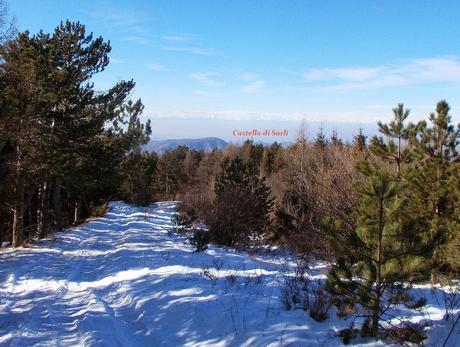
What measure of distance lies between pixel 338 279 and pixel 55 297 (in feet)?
20.5

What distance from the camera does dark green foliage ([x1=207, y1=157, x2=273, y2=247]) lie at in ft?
53.5

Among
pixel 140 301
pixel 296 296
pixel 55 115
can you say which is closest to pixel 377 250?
pixel 296 296

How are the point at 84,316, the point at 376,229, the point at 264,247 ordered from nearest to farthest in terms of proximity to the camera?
1. the point at 376,229
2. the point at 84,316
3. the point at 264,247

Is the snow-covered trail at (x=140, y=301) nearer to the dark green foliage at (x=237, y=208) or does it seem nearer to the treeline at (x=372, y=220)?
the treeline at (x=372, y=220)

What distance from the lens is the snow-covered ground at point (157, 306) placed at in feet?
19.1

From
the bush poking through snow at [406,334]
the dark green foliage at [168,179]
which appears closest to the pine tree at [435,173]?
the bush poking through snow at [406,334]

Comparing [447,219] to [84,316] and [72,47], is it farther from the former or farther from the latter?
[72,47]

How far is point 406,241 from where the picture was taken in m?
4.97

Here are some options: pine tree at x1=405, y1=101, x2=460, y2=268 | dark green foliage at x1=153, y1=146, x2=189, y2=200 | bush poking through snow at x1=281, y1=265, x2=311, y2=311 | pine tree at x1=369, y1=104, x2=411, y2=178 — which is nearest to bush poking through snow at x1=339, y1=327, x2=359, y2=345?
bush poking through snow at x1=281, y1=265, x2=311, y2=311

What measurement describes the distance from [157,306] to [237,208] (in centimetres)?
882

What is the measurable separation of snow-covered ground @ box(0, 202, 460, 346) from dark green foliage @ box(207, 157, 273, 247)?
348 cm

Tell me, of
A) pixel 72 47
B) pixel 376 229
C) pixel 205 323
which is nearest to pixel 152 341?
pixel 205 323

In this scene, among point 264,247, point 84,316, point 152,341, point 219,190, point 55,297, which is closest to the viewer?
point 152,341

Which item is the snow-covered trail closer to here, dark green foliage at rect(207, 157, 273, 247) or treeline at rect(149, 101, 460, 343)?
treeline at rect(149, 101, 460, 343)
